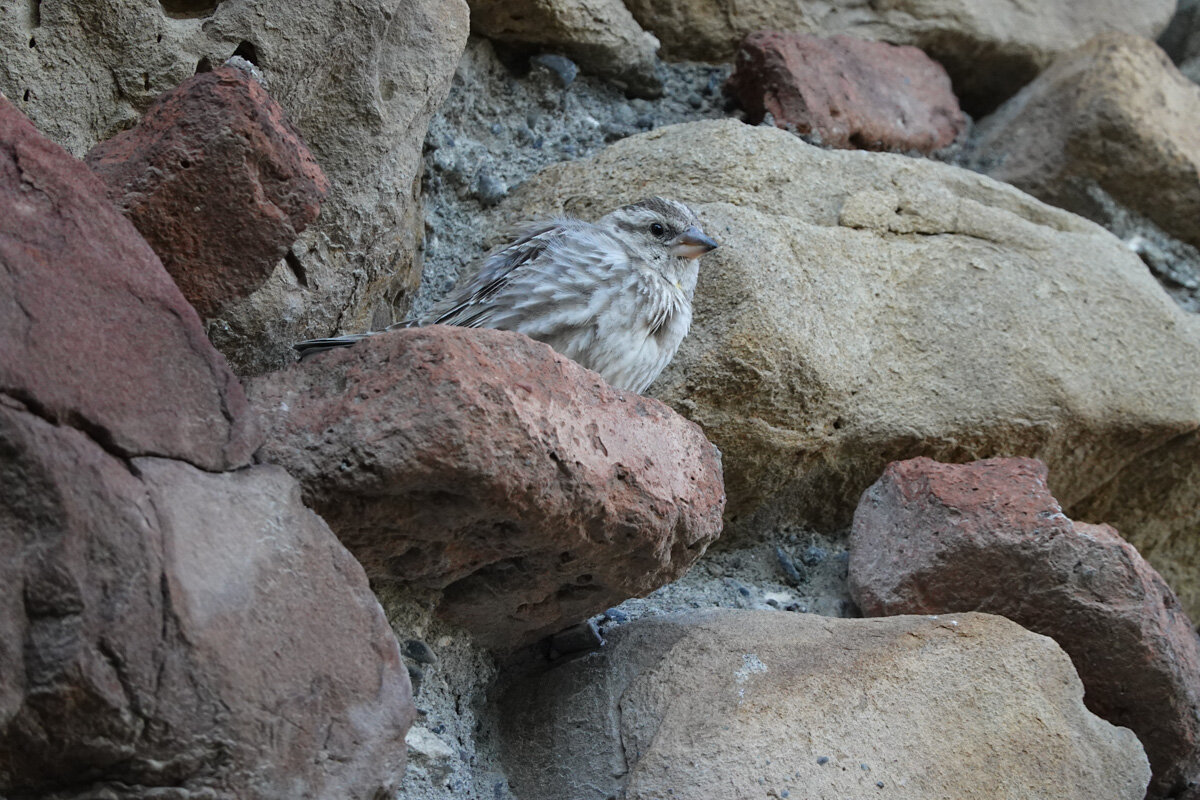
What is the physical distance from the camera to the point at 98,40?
97.3 inches

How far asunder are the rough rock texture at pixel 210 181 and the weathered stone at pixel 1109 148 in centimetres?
271

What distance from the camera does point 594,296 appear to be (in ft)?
9.70

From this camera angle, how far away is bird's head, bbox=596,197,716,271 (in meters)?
3.11

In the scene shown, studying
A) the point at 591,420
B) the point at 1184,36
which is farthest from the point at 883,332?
the point at 1184,36

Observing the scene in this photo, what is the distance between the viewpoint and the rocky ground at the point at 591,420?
1.71 meters

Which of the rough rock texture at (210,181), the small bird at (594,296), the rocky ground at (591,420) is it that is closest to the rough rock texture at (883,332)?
the rocky ground at (591,420)

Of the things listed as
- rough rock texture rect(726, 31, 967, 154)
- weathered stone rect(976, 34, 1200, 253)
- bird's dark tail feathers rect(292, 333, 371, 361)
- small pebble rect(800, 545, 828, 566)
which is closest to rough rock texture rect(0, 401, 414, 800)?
bird's dark tail feathers rect(292, 333, 371, 361)

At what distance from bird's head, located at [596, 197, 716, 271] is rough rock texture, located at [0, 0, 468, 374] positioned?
538 mm

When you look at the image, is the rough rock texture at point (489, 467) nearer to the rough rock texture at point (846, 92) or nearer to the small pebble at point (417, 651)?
the small pebble at point (417, 651)

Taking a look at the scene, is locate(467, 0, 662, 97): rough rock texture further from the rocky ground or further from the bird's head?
the bird's head

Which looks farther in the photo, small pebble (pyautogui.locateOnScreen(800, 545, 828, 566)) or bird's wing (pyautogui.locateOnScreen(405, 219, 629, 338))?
small pebble (pyautogui.locateOnScreen(800, 545, 828, 566))

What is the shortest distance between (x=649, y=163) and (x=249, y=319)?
129 cm

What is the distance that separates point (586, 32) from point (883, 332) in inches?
46.9

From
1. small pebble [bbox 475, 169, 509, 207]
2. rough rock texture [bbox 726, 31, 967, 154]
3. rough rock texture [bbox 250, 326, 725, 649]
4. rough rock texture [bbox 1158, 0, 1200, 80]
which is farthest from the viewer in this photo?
rough rock texture [bbox 1158, 0, 1200, 80]
